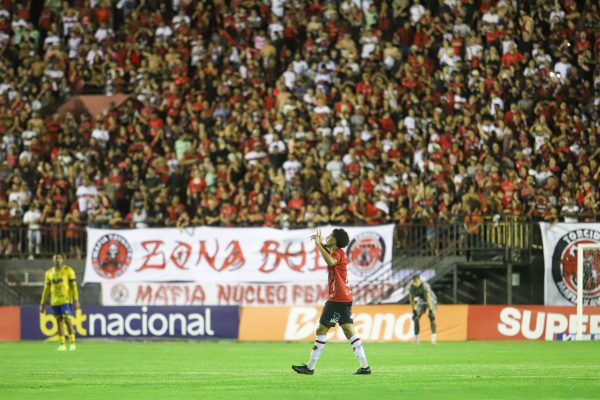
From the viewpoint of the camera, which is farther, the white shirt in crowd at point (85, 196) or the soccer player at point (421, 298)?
the white shirt in crowd at point (85, 196)

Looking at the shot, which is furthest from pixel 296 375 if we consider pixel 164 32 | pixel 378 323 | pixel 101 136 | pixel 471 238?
pixel 164 32

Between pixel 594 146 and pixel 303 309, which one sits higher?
pixel 594 146

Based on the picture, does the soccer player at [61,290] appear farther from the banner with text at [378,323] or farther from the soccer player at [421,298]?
the soccer player at [421,298]

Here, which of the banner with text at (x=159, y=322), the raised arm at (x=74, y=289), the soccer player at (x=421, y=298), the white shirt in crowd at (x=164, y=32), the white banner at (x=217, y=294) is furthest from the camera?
the white shirt in crowd at (x=164, y=32)

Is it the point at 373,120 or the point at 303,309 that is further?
the point at 373,120

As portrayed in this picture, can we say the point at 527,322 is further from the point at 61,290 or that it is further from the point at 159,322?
the point at 61,290

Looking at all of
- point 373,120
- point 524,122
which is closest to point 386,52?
point 373,120

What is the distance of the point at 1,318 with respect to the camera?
111 ft

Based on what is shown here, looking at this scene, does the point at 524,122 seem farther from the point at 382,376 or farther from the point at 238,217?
the point at 382,376

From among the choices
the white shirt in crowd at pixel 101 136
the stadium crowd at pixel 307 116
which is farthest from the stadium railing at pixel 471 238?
the white shirt in crowd at pixel 101 136

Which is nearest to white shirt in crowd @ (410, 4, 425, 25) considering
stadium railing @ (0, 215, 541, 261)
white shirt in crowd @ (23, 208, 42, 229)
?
stadium railing @ (0, 215, 541, 261)

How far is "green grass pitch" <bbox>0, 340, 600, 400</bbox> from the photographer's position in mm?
15164

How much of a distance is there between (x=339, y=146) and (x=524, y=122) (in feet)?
17.5

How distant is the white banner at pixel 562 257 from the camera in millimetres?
30953
